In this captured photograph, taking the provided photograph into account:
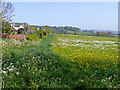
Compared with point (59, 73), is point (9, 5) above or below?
above

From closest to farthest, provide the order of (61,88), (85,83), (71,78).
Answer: (61,88)
(85,83)
(71,78)

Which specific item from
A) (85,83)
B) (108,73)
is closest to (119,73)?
(108,73)

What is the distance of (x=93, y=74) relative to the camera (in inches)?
185

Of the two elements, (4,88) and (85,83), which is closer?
(4,88)

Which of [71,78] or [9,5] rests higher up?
[9,5]

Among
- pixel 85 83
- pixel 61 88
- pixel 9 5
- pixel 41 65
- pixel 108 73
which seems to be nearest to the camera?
pixel 61 88

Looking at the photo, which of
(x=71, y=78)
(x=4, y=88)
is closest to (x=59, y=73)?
(x=71, y=78)

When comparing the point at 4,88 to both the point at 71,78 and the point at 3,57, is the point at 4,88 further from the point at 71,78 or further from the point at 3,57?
the point at 3,57

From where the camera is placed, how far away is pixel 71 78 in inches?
175

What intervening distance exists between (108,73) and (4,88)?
11.4 feet

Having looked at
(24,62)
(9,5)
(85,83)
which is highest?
(9,5)

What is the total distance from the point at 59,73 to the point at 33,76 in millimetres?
884

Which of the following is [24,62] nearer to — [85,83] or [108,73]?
[85,83]

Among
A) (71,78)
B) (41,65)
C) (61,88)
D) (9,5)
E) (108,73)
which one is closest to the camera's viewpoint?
(61,88)
